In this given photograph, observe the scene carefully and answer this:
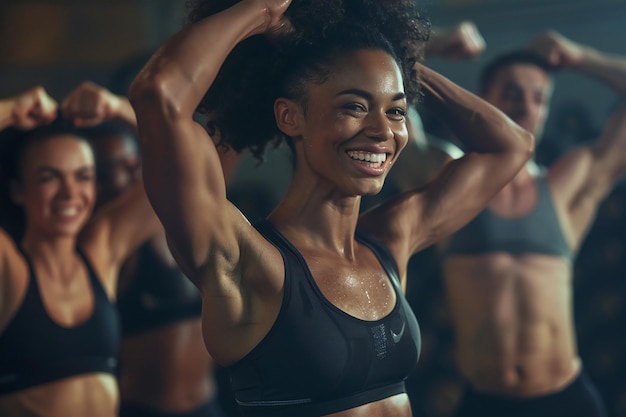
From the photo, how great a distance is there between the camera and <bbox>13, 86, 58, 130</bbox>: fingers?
257cm

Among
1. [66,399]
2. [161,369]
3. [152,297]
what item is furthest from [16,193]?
[161,369]

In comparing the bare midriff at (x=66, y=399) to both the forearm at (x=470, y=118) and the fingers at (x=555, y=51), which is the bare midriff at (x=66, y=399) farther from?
the fingers at (x=555, y=51)

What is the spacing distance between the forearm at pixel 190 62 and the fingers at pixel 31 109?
4.09 feet

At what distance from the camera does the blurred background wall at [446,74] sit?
4.09 meters

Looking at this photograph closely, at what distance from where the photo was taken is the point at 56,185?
2.54 meters

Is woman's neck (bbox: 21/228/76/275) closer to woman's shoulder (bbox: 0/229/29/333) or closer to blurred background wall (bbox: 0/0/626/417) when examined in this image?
woman's shoulder (bbox: 0/229/29/333)

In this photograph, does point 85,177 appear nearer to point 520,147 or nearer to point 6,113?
point 6,113

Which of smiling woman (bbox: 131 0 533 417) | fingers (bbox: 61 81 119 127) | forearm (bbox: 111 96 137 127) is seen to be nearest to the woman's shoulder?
fingers (bbox: 61 81 119 127)

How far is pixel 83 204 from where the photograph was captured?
101 inches

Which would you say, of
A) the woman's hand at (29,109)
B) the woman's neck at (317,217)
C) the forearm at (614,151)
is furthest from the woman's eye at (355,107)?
the forearm at (614,151)

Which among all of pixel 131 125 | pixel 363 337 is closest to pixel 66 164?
pixel 131 125

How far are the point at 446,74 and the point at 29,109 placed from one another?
8.01ft

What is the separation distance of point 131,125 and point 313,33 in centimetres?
142

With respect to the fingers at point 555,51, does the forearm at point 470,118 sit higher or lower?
higher
